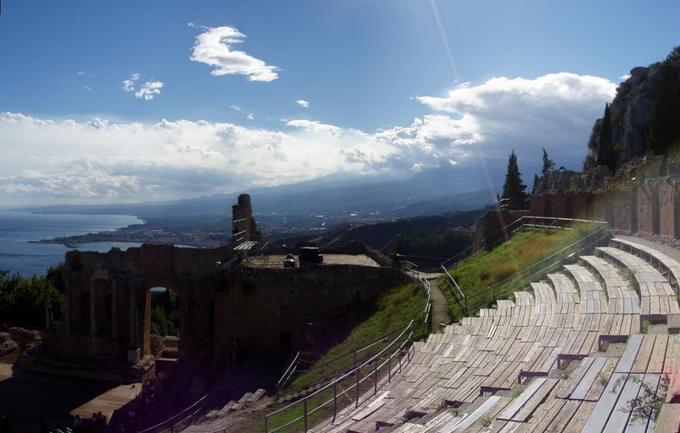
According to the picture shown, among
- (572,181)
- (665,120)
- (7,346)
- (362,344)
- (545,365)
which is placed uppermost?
(665,120)

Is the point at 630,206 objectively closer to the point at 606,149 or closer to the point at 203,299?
the point at 203,299

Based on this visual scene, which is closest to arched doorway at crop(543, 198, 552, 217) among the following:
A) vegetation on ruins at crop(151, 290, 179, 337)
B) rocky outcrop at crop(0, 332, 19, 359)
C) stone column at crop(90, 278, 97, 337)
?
stone column at crop(90, 278, 97, 337)

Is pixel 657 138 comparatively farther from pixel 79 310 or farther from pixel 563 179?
pixel 79 310

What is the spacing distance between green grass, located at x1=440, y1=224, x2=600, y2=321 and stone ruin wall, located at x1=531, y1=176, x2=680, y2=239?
1481mm

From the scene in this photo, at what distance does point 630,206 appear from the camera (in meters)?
24.4

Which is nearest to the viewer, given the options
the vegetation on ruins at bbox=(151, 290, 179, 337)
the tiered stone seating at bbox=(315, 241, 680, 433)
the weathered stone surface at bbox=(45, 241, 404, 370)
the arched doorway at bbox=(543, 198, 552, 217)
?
the tiered stone seating at bbox=(315, 241, 680, 433)

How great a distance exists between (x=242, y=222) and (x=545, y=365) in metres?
27.3

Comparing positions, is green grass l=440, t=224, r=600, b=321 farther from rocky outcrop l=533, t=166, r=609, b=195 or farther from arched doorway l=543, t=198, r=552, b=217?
rocky outcrop l=533, t=166, r=609, b=195

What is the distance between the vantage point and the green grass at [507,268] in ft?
66.8

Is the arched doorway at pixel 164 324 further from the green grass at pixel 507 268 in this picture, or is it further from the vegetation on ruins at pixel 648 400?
the vegetation on ruins at pixel 648 400

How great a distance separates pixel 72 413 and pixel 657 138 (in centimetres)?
5115

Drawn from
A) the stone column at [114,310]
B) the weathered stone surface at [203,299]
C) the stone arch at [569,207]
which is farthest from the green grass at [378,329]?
the stone column at [114,310]

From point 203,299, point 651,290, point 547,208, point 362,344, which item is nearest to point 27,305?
point 203,299

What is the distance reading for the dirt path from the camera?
20.0m
